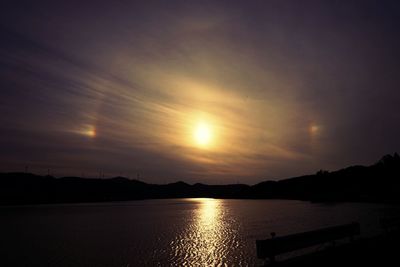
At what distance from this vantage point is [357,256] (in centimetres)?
1414

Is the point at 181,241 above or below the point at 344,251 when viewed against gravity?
below

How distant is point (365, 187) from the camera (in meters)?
195

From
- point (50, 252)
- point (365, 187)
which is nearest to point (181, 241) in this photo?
point (50, 252)

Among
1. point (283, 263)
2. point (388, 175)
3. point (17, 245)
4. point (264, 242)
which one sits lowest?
point (17, 245)

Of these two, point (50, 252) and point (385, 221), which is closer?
point (385, 221)

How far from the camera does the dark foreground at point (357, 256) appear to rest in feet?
42.0

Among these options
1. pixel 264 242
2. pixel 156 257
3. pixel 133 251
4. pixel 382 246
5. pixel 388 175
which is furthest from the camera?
pixel 388 175

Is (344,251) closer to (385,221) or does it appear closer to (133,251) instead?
(385,221)

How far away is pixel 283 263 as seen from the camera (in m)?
12.8

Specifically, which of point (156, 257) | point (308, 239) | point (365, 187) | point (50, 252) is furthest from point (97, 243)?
point (365, 187)

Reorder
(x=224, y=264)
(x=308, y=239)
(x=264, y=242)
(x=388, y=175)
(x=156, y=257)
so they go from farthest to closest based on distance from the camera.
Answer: (x=388, y=175) < (x=156, y=257) < (x=224, y=264) < (x=308, y=239) < (x=264, y=242)

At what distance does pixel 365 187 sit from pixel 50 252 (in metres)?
201

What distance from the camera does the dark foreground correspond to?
1281 cm

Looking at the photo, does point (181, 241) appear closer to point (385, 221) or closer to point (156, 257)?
point (156, 257)
